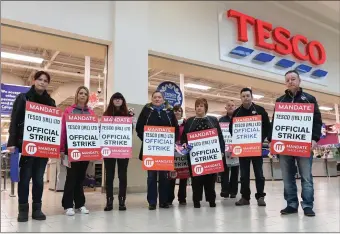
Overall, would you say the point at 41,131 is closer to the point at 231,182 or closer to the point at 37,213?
the point at 37,213

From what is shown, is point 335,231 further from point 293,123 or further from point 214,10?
point 214,10

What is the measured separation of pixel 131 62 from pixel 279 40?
15.3 ft

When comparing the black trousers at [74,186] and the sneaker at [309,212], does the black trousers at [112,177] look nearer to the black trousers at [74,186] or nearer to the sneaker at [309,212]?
the black trousers at [74,186]

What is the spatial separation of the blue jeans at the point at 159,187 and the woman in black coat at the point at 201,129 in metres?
0.33

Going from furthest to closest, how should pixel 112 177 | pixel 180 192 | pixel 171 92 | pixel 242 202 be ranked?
pixel 171 92, pixel 180 192, pixel 242 202, pixel 112 177

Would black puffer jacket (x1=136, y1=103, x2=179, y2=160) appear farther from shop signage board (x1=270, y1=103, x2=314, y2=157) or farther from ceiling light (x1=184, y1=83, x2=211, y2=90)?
ceiling light (x1=184, y1=83, x2=211, y2=90)

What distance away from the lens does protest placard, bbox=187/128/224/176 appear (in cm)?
364

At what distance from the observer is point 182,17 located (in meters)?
6.87

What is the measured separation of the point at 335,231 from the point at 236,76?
5928 mm

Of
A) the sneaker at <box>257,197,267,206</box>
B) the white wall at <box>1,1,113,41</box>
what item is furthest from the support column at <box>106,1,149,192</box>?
the sneaker at <box>257,197,267,206</box>

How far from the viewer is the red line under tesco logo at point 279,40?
7680 mm

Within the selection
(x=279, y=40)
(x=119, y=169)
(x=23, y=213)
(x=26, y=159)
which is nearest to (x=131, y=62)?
(x=119, y=169)

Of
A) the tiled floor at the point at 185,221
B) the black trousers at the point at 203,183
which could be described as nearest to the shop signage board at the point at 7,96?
the tiled floor at the point at 185,221

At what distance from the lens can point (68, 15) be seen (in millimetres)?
5395
